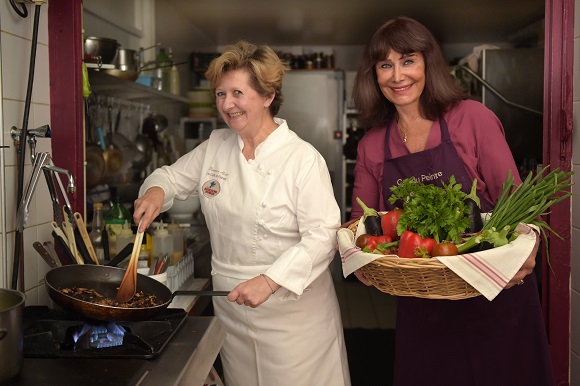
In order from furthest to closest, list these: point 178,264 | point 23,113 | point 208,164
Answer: point 178,264
point 208,164
point 23,113

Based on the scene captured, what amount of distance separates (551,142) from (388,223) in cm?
86

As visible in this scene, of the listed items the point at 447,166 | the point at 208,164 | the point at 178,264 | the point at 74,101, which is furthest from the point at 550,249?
the point at 74,101

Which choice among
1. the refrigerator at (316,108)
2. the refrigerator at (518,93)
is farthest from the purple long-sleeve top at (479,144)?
the refrigerator at (316,108)

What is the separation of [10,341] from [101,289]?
1.88ft

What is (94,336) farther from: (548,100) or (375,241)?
(548,100)

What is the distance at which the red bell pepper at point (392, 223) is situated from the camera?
192 centimetres

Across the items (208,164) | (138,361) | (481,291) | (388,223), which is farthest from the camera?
(208,164)

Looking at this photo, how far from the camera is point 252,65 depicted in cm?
209

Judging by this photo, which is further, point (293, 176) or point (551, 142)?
point (551, 142)

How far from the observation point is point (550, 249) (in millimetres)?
2457

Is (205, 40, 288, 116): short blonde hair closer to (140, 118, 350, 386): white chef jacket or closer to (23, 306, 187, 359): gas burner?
(140, 118, 350, 386): white chef jacket

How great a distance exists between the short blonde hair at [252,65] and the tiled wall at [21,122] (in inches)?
23.9

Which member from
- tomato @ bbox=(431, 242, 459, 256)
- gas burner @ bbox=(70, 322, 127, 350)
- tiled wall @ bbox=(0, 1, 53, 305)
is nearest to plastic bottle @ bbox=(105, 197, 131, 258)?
tiled wall @ bbox=(0, 1, 53, 305)

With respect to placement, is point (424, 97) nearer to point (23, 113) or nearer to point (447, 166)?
point (447, 166)
